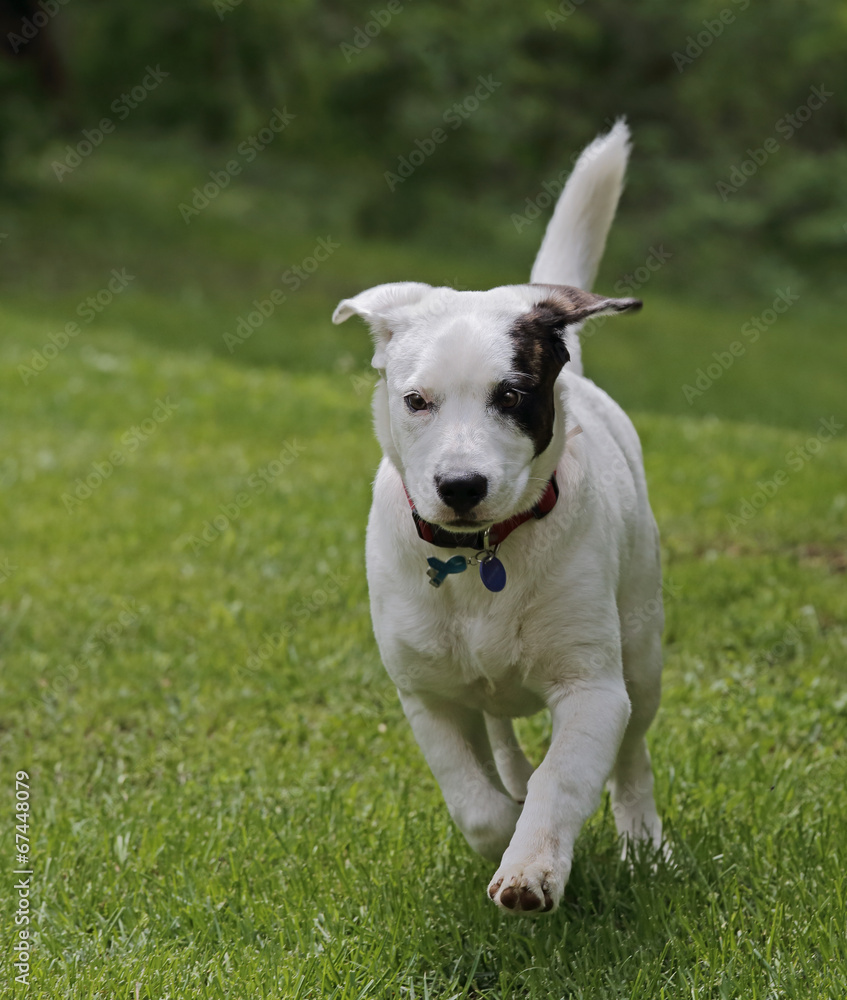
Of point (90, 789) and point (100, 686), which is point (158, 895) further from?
point (100, 686)

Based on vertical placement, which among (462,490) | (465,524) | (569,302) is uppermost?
(569,302)

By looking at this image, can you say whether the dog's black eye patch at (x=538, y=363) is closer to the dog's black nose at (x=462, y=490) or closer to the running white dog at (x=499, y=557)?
the running white dog at (x=499, y=557)

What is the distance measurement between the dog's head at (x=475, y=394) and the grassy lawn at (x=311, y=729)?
49.0 inches

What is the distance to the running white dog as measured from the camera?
3.05 metres

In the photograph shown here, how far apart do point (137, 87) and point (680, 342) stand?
10.4 meters

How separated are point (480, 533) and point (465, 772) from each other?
0.68 m

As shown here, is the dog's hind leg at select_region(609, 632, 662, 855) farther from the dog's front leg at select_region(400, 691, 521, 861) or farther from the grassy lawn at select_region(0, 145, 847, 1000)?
the dog's front leg at select_region(400, 691, 521, 861)

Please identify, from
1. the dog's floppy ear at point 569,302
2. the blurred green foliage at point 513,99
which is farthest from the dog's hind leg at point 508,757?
the blurred green foliage at point 513,99

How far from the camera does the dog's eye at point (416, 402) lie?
3172 mm

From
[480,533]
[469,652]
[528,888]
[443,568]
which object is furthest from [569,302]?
[528,888]

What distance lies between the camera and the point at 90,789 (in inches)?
183

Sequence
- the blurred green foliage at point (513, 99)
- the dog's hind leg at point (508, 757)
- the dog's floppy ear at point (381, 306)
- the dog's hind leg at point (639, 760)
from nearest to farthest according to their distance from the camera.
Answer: the dog's floppy ear at point (381, 306) < the dog's hind leg at point (639, 760) < the dog's hind leg at point (508, 757) < the blurred green foliage at point (513, 99)

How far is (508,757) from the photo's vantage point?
4113 mm

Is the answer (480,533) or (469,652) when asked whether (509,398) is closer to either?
(480,533)
